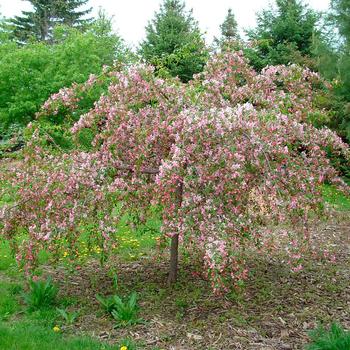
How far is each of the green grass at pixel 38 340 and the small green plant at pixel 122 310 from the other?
1.50 feet

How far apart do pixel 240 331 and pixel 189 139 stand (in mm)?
1911

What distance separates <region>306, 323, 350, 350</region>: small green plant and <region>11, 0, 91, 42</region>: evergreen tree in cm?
3500

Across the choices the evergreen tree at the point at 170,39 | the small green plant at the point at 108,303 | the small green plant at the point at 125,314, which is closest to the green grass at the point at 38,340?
the small green plant at the point at 125,314

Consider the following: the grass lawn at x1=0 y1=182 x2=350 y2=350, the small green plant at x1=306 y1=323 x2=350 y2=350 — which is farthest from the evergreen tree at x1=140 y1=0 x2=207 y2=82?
the small green plant at x1=306 y1=323 x2=350 y2=350

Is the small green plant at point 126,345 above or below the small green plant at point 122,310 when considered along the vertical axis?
below

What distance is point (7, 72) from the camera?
15570 mm

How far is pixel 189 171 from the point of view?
375 centimetres

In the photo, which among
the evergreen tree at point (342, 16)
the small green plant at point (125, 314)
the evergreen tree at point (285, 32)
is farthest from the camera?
the evergreen tree at point (285, 32)

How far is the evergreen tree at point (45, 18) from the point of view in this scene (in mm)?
35656

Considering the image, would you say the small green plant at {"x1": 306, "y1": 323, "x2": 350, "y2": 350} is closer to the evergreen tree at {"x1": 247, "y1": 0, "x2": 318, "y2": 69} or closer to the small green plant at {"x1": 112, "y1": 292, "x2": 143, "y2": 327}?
the small green plant at {"x1": 112, "y1": 292, "x2": 143, "y2": 327}

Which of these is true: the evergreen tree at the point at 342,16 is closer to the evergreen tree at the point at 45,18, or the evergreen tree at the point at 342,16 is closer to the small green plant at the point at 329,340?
the small green plant at the point at 329,340

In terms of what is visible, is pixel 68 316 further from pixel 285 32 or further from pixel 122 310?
pixel 285 32

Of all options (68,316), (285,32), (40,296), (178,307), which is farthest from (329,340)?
(285,32)

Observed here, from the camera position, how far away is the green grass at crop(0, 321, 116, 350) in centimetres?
377
